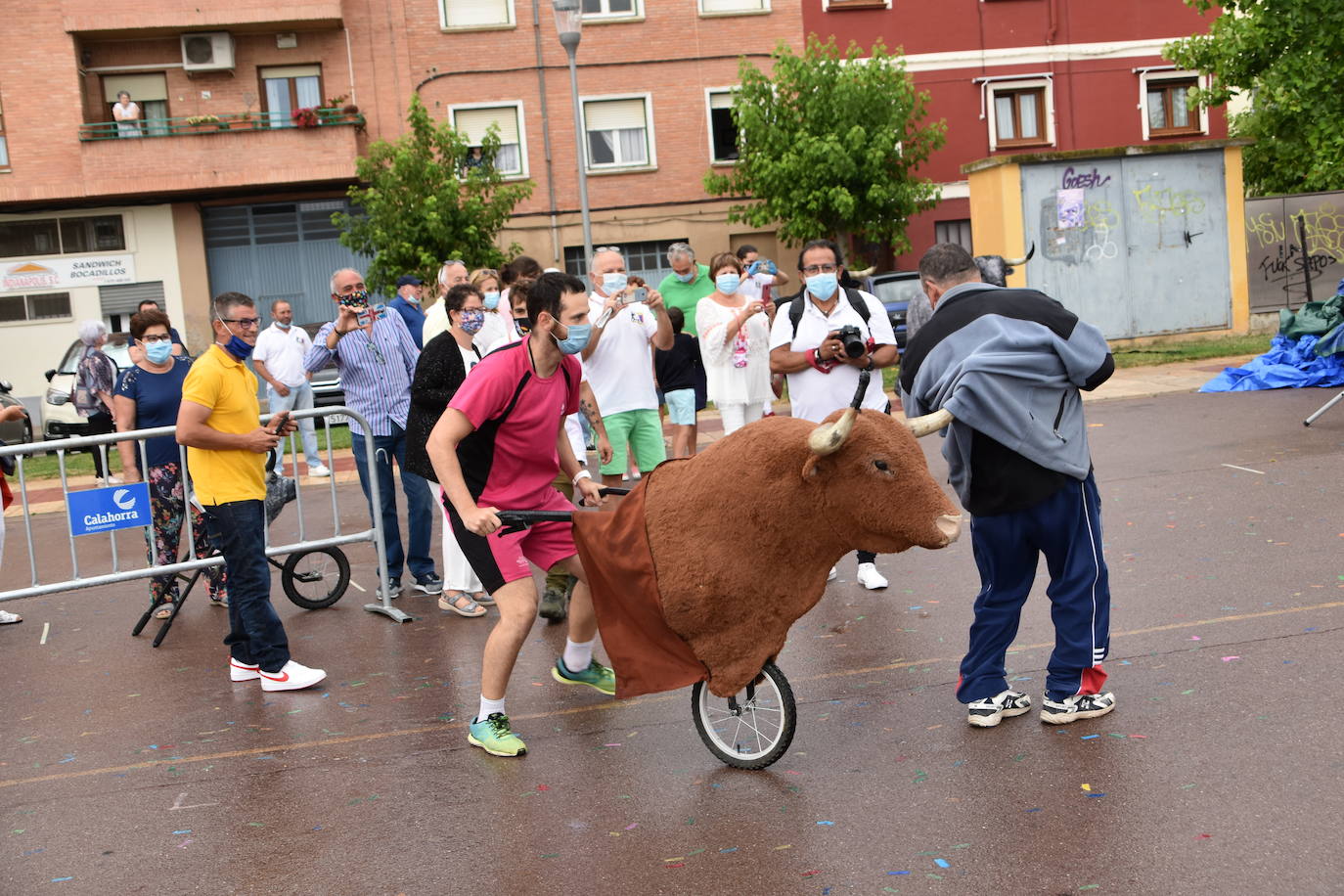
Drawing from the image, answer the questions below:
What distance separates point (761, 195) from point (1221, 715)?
2485 centimetres

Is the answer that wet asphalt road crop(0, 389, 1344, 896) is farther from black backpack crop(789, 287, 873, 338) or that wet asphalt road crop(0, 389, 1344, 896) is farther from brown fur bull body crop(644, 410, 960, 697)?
black backpack crop(789, 287, 873, 338)

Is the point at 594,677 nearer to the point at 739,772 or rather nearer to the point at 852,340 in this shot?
the point at 739,772

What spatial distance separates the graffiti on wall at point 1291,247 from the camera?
22.5m

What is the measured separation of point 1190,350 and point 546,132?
662 inches

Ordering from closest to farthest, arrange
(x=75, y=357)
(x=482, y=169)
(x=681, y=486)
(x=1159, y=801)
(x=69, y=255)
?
1. (x=1159, y=801)
2. (x=681, y=486)
3. (x=75, y=357)
4. (x=482, y=169)
5. (x=69, y=255)

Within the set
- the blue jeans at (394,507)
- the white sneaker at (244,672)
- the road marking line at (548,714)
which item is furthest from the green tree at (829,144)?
the white sneaker at (244,672)

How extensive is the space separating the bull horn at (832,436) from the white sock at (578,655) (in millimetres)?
2019

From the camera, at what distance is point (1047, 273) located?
70.8 feet

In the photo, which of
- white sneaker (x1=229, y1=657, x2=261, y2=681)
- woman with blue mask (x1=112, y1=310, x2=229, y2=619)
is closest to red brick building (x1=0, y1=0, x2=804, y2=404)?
woman with blue mask (x1=112, y1=310, x2=229, y2=619)

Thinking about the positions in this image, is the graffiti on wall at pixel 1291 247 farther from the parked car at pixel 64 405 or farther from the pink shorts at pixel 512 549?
the pink shorts at pixel 512 549

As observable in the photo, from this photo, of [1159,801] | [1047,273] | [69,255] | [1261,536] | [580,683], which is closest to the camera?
[1159,801]

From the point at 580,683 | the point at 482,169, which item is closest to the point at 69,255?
the point at 482,169

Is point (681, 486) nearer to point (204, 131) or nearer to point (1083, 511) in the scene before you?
point (1083, 511)

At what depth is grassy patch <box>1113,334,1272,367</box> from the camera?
19.4 m
